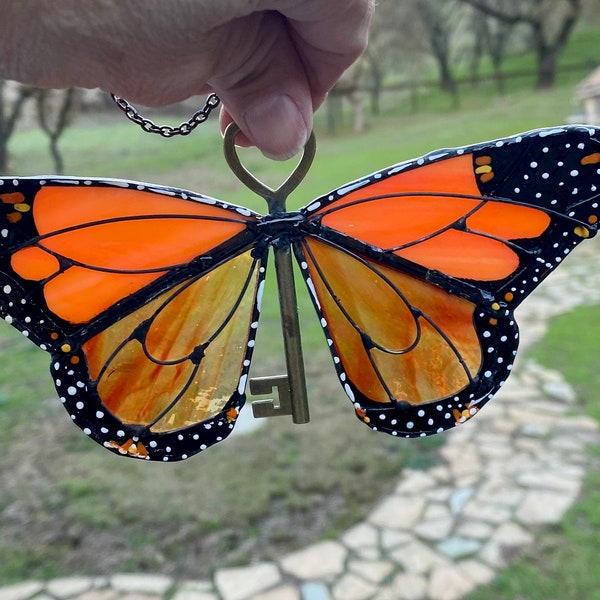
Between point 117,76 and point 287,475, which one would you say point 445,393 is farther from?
point 287,475

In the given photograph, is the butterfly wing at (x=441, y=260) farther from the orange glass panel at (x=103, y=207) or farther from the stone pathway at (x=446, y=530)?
the stone pathway at (x=446, y=530)

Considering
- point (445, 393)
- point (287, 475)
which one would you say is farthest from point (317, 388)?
point (445, 393)

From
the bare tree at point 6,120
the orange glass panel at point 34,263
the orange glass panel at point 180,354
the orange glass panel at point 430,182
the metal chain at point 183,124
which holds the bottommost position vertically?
the orange glass panel at point 180,354

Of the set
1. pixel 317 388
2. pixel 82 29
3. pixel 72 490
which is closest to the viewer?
pixel 82 29

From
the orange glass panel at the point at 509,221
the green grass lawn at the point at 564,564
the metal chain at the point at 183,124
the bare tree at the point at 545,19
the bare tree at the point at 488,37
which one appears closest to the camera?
the orange glass panel at the point at 509,221

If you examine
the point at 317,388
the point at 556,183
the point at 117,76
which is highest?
the point at 117,76

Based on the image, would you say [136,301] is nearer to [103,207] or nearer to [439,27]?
[103,207]

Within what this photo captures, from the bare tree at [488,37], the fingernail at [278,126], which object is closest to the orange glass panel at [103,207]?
the fingernail at [278,126]

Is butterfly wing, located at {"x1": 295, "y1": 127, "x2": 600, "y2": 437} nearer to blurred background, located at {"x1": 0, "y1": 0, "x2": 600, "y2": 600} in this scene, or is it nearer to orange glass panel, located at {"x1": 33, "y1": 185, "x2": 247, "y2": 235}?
orange glass panel, located at {"x1": 33, "y1": 185, "x2": 247, "y2": 235}

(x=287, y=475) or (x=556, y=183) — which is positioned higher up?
(x=556, y=183)
